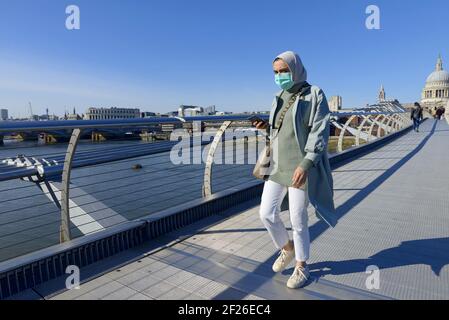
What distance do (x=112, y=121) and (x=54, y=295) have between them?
52.5 inches

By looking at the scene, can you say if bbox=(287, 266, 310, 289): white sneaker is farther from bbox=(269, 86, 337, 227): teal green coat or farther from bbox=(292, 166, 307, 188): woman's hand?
bbox=(292, 166, 307, 188): woman's hand

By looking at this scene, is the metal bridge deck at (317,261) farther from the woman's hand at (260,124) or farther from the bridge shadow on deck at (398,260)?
the woman's hand at (260,124)

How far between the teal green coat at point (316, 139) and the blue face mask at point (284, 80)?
0.39 ft

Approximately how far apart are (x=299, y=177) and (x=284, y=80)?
63 centimetres

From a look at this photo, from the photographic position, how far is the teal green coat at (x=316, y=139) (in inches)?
78.5

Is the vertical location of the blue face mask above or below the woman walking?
above


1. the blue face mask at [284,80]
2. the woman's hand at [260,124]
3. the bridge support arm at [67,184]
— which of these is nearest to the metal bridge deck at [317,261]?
the bridge support arm at [67,184]

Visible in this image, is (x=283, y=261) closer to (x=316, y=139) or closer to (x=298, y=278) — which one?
(x=298, y=278)

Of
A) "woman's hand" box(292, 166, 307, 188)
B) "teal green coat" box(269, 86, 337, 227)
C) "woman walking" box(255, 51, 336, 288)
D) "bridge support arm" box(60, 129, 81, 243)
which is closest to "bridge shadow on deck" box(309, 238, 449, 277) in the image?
"woman walking" box(255, 51, 336, 288)

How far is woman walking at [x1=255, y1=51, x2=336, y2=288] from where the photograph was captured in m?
2.01

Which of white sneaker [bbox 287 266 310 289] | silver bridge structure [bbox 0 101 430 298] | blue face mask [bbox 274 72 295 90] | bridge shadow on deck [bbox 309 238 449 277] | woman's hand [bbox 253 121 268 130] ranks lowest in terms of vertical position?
bridge shadow on deck [bbox 309 238 449 277]
